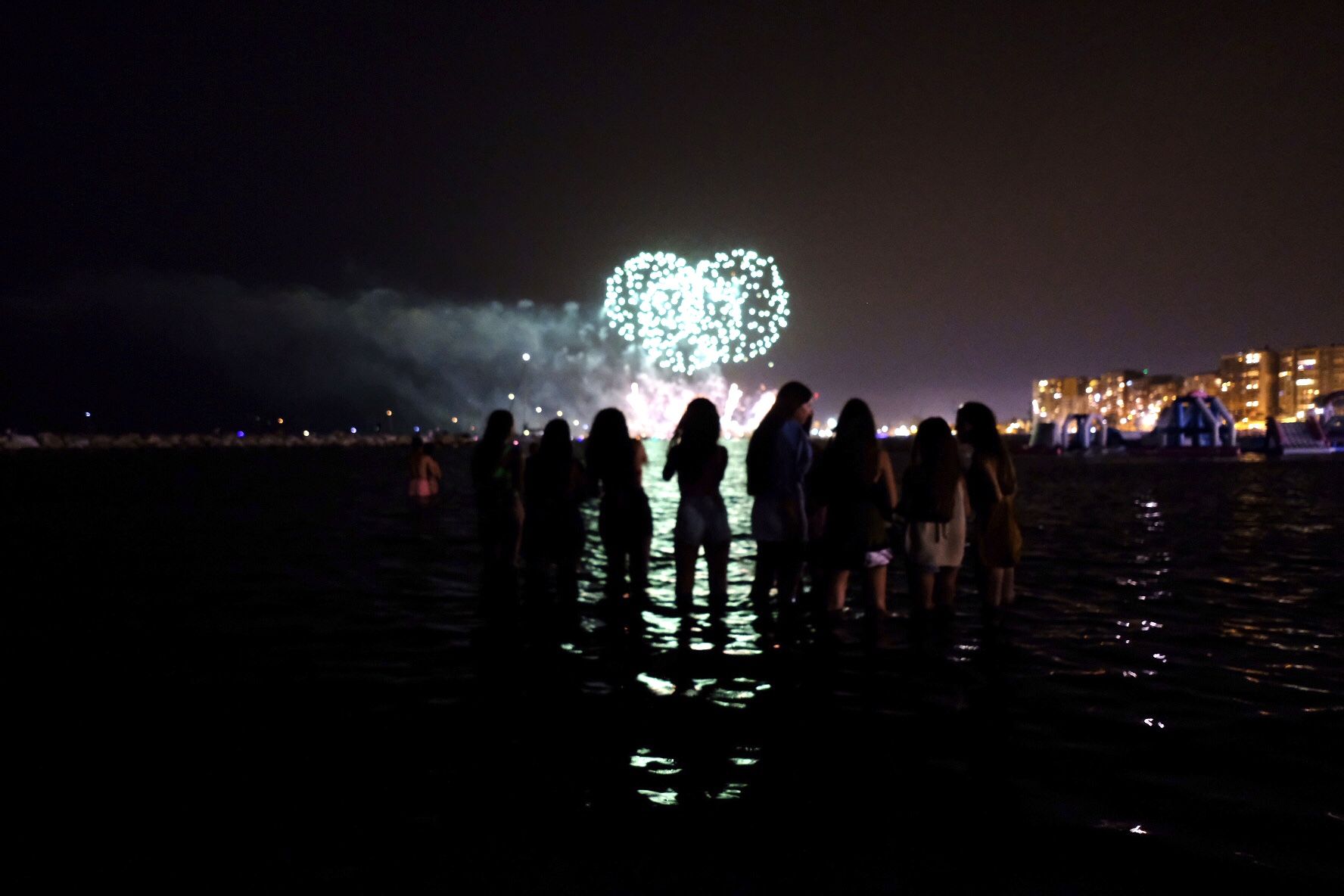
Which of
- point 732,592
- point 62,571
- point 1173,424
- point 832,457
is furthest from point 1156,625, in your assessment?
point 1173,424

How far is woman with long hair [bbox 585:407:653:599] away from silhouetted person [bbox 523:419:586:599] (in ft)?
0.90

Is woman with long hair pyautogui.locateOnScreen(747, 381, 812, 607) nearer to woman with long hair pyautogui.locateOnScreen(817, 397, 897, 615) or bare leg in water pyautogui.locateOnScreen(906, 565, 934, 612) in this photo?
woman with long hair pyautogui.locateOnScreen(817, 397, 897, 615)

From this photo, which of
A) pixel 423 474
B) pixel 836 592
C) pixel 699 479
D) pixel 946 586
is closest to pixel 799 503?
pixel 699 479

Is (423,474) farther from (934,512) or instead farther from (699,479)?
(934,512)

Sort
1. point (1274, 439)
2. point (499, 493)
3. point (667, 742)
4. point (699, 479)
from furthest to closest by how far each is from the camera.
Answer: point (1274, 439)
point (499, 493)
point (699, 479)
point (667, 742)

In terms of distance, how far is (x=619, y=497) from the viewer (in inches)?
404

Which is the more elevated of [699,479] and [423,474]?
[699,479]

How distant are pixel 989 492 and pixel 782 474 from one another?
1858 millimetres

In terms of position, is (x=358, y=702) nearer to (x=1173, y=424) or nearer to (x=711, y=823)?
(x=711, y=823)

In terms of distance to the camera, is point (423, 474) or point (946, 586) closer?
point (946, 586)

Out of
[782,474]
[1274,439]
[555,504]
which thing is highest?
[1274,439]

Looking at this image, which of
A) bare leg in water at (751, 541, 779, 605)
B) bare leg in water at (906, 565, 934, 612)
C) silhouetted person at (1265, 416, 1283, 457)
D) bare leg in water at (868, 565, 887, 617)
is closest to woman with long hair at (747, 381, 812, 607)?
bare leg in water at (751, 541, 779, 605)

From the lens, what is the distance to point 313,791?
501 centimetres

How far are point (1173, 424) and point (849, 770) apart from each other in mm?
96970
